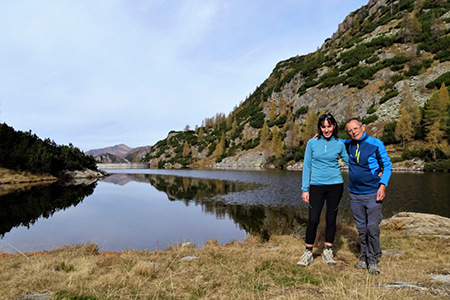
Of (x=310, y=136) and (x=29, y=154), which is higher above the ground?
(x=310, y=136)

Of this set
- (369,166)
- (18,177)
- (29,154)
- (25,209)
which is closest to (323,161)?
(369,166)

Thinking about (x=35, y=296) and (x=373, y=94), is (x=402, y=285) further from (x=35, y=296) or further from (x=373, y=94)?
(x=373, y=94)

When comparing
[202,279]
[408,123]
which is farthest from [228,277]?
[408,123]

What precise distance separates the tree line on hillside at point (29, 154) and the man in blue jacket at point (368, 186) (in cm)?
3753

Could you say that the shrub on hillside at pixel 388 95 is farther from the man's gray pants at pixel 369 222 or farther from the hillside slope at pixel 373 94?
the man's gray pants at pixel 369 222

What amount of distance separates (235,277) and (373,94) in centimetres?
7022

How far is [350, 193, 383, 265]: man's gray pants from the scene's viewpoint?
4164 millimetres

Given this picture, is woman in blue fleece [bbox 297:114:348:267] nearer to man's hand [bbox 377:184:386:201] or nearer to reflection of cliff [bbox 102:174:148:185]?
man's hand [bbox 377:184:386:201]

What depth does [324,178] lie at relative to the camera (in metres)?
4.54

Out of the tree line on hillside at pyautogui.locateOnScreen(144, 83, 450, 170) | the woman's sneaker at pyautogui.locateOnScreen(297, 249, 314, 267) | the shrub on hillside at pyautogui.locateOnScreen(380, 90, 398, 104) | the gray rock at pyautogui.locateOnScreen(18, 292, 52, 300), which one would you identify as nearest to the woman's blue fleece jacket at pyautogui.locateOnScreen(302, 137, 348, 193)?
the woman's sneaker at pyautogui.locateOnScreen(297, 249, 314, 267)

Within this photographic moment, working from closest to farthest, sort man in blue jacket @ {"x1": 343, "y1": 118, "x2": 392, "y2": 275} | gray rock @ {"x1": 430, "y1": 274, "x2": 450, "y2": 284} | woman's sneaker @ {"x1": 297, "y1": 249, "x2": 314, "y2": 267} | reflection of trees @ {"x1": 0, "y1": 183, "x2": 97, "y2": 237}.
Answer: gray rock @ {"x1": 430, "y1": 274, "x2": 450, "y2": 284}, man in blue jacket @ {"x1": 343, "y1": 118, "x2": 392, "y2": 275}, woman's sneaker @ {"x1": 297, "y1": 249, "x2": 314, "y2": 267}, reflection of trees @ {"x1": 0, "y1": 183, "x2": 97, "y2": 237}

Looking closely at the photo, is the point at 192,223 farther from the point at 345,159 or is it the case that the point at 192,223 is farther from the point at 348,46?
the point at 348,46

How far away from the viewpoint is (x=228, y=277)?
12.8 ft

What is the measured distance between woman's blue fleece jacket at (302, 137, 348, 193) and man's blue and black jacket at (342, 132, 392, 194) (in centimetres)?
28
